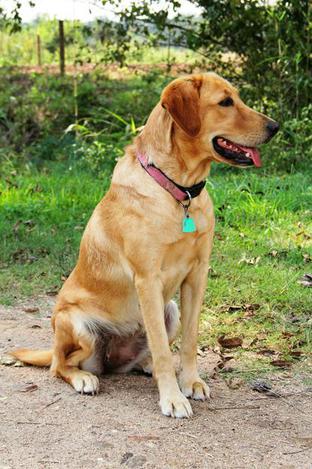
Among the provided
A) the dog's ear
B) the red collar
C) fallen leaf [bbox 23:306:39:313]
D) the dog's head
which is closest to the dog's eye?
the dog's head

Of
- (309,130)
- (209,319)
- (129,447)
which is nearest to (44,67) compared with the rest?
(309,130)

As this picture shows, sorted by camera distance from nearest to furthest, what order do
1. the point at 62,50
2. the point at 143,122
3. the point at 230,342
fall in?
the point at 230,342 < the point at 143,122 < the point at 62,50

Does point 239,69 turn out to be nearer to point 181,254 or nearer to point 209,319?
point 209,319

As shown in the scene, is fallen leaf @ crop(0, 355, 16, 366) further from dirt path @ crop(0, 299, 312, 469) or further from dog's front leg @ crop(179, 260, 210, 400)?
dog's front leg @ crop(179, 260, 210, 400)

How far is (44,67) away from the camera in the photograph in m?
12.8

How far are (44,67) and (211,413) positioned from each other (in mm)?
9878

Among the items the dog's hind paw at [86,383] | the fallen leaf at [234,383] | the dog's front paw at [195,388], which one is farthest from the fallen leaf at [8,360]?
the fallen leaf at [234,383]

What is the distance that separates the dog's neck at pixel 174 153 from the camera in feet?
12.9

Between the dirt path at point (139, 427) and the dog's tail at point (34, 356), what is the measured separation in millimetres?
45

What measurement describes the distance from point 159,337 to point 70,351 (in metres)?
0.63

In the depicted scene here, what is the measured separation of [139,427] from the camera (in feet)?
12.0

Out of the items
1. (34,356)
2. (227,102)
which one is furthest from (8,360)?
(227,102)

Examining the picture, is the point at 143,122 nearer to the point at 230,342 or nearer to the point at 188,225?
the point at 230,342

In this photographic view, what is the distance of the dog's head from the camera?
387 cm
